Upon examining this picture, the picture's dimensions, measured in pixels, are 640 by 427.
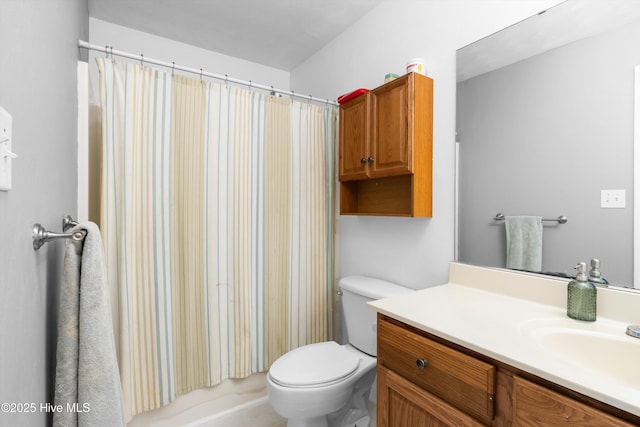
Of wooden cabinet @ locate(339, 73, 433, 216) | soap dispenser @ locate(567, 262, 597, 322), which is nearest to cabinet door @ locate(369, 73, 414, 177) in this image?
wooden cabinet @ locate(339, 73, 433, 216)

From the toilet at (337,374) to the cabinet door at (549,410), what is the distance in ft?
2.64

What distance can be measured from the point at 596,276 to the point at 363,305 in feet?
3.19

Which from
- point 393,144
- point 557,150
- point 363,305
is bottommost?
point 363,305

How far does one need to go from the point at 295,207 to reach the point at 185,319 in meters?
0.88

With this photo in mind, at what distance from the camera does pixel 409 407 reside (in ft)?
3.22

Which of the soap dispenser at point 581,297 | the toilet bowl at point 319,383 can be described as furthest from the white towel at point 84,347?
the soap dispenser at point 581,297

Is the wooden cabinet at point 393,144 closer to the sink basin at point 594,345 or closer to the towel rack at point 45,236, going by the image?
the sink basin at point 594,345

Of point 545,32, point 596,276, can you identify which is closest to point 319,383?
point 596,276

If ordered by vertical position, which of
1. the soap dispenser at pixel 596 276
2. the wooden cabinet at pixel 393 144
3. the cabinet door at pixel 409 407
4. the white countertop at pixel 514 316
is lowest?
the cabinet door at pixel 409 407

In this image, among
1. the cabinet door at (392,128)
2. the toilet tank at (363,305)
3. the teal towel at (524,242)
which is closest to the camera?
the teal towel at (524,242)

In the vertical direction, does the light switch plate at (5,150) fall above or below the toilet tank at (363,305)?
above

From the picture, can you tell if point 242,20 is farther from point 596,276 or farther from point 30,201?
point 596,276

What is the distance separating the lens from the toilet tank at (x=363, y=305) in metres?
1.57

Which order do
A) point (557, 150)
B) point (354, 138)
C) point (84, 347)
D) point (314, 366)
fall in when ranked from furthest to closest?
point (354, 138), point (314, 366), point (557, 150), point (84, 347)
